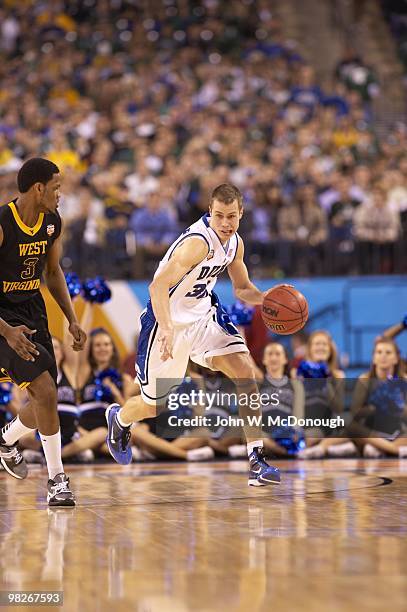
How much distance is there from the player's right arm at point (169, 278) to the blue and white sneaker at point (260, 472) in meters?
0.96

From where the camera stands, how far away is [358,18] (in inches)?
810

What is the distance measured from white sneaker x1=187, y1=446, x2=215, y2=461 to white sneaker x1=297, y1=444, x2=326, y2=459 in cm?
78

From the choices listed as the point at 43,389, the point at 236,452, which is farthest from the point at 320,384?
the point at 43,389

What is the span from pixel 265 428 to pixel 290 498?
287 cm

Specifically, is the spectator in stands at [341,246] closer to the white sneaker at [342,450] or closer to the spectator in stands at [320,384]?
the spectator in stands at [320,384]

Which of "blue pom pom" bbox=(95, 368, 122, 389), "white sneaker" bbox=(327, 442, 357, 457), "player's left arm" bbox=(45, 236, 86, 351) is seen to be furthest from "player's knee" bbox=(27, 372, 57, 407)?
"white sneaker" bbox=(327, 442, 357, 457)

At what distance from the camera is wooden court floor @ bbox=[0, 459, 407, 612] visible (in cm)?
443

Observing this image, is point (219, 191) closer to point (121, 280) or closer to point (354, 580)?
point (354, 580)

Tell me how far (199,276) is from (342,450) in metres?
3.25

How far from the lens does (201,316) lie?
24.9ft

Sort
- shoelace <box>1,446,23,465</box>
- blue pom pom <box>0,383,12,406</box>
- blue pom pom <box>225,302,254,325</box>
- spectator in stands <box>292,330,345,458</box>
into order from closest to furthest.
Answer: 1. shoelace <box>1,446,23,465</box>
2. blue pom pom <box>0,383,12,406</box>
3. spectator in stands <box>292,330,345,458</box>
4. blue pom pom <box>225,302,254,325</box>

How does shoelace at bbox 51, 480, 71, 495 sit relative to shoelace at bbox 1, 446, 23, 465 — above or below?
below

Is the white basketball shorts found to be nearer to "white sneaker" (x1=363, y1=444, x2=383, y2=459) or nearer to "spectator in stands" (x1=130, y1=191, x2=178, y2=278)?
"white sneaker" (x1=363, y1=444, x2=383, y2=459)

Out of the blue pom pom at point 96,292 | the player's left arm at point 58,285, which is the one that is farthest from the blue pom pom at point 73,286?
the player's left arm at point 58,285
